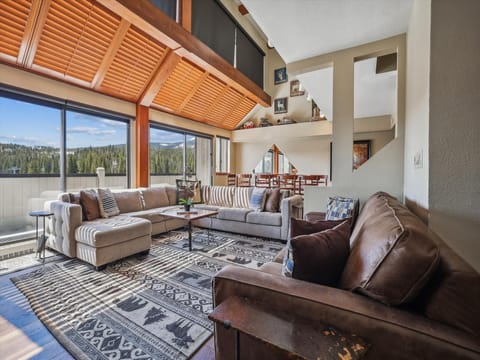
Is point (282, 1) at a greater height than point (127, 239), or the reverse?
point (282, 1)

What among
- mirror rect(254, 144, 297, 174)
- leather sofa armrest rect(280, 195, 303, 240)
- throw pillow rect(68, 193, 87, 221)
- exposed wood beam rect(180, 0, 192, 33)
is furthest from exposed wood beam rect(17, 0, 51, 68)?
mirror rect(254, 144, 297, 174)

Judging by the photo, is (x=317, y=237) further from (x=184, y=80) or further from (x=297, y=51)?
(x=184, y=80)

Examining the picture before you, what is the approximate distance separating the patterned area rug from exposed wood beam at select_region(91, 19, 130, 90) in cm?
302

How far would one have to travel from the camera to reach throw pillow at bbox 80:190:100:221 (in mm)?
3271

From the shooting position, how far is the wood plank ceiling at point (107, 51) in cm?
291

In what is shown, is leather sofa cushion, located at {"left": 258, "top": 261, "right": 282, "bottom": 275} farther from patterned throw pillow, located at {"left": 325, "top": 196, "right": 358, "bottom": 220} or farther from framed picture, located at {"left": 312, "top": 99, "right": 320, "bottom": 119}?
framed picture, located at {"left": 312, "top": 99, "right": 320, "bottom": 119}

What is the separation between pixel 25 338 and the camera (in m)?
1.58

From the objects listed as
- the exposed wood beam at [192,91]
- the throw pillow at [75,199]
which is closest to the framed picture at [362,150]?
the exposed wood beam at [192,91]

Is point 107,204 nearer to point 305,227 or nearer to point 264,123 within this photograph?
point 305,227

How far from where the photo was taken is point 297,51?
3057 mm

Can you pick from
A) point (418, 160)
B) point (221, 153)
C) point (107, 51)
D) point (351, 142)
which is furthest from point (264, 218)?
point (221, 153)

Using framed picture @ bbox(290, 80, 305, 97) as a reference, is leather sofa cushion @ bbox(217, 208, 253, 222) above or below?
below

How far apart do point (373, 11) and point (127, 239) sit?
Answer: 3699 mm

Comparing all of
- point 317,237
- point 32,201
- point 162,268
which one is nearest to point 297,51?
point 317,237
